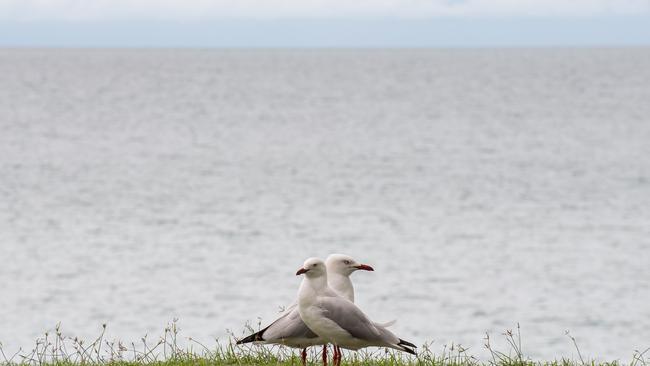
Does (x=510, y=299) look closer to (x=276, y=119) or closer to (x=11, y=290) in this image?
(x=11, y=290)

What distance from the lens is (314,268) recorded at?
9.14m

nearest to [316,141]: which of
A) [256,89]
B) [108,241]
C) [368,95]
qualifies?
[108,241]

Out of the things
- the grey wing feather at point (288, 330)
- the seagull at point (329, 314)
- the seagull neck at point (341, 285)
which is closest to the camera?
the seagull at point (329, 314)

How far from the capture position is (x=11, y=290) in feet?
115

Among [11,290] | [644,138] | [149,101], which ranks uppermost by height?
[149,101]

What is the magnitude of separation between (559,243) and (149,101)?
96.4 metres

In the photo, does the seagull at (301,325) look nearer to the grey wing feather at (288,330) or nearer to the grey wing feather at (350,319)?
the grey wing feather at (288,330)

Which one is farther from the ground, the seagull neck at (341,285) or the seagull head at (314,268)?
the seagull neck at (341,285)

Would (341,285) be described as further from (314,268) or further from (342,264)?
(314,268)

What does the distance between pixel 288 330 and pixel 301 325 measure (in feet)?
0.44

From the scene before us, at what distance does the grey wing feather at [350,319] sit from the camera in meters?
9.20

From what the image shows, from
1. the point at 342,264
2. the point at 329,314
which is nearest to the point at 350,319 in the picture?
the point at 329,314

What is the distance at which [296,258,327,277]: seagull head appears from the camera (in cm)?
904

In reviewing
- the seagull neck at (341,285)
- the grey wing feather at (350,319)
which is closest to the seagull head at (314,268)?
the grey wing feather at (350,319)
